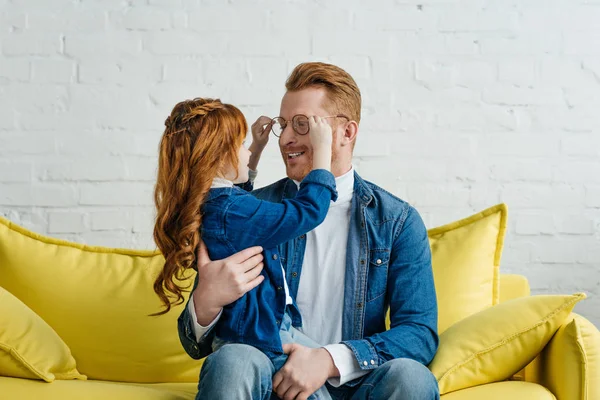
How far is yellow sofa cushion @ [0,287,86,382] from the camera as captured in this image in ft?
6.52

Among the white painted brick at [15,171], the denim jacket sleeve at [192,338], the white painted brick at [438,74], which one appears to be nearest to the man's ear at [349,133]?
the denim jacket sleeve at [192,338]

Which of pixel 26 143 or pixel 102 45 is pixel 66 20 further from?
pixel 26 143

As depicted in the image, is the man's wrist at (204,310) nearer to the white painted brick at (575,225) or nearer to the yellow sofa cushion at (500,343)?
the yellow sofa cushion at (500,343)

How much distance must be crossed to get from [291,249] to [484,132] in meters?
1.12

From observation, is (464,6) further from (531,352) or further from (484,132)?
(531,352)

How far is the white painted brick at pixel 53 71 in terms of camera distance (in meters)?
2.93

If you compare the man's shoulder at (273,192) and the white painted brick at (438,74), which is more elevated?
the white painted brick at (438,74)

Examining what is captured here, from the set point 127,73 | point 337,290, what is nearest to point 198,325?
point 337,290

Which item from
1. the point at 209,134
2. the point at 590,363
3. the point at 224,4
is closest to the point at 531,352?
the point at 590,363

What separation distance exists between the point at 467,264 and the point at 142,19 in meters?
1.48

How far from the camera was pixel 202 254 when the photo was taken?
1.89 metres

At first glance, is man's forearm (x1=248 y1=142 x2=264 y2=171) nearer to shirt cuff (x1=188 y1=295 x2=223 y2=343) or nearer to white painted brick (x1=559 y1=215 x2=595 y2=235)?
shirt cuff (x1=188 y1=295 x2=223 y2=343)

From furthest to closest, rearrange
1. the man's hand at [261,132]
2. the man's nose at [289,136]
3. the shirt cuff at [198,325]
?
the man's hand at [261,132]
the man's nose at [289,136]
the shirt cuff at [198,325]

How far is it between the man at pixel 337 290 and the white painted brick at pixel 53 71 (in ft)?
3.25
